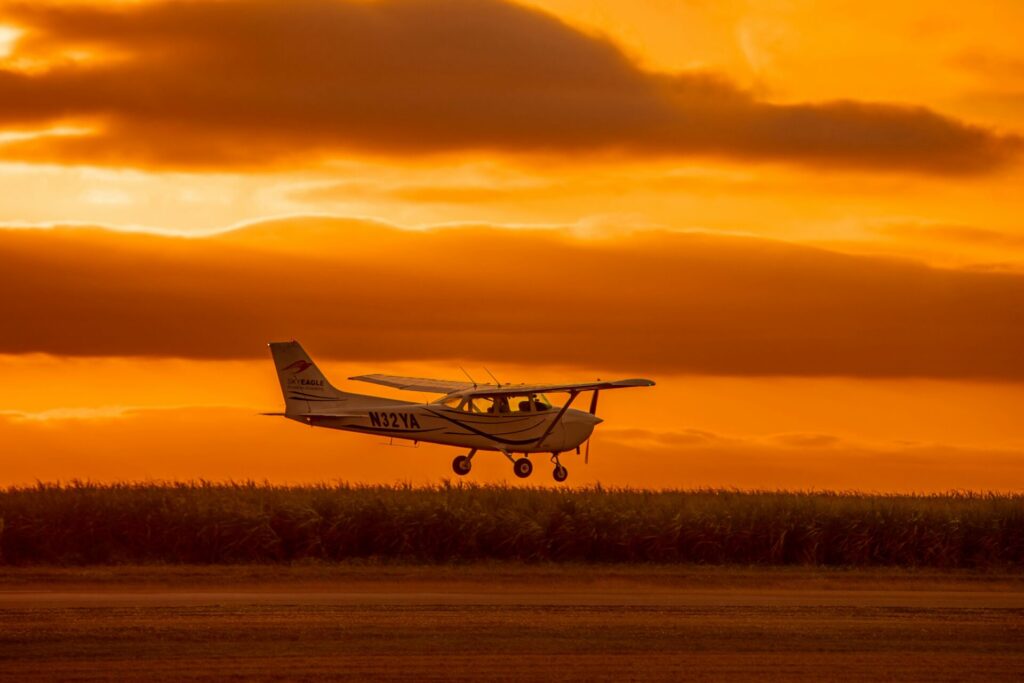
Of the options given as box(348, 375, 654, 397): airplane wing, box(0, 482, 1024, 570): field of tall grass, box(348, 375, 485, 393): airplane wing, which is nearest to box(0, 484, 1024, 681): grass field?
box(0, 482, 1024, 570): field of tall grass

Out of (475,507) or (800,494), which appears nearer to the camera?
(475,507)

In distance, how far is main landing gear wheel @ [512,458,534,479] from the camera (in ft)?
143

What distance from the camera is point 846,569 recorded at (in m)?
36.6

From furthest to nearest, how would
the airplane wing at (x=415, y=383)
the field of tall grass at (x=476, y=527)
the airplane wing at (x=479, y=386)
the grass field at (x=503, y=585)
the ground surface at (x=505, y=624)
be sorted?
the airplane wing at (x=415, y=383)
the airplane wing at (x=479, y=386)
the field of tall grass at (x=476, y=527)
the grass field at (x=503, y=585)
the ground surface at (x=505, y=624)

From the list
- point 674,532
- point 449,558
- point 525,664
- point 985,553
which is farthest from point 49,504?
point 985,553

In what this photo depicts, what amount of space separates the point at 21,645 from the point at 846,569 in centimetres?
2063

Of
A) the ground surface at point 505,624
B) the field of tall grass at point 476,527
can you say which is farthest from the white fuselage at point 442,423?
the ground surface at point 505,624

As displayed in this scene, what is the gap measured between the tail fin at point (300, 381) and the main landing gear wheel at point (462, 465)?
399 cm

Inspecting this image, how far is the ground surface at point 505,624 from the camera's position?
22453 mm

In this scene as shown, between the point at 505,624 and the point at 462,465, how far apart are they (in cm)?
1715

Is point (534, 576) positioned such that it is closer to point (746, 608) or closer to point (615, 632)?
point (746, 608)

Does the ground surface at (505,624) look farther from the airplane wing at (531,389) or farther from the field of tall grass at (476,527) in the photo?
the airplane wing at (531,389)

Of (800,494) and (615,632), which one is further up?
(800,494)

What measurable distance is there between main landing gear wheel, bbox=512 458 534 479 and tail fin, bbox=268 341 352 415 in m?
5.52
